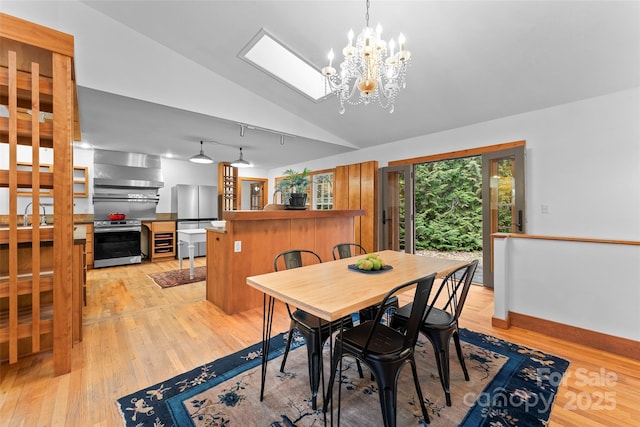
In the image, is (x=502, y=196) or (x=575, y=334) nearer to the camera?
(x=575, y=334)

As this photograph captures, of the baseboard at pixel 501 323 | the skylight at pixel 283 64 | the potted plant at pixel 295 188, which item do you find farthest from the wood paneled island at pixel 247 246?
the baseboard at pixel 501 323

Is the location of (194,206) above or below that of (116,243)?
above

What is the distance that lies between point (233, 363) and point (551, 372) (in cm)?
233

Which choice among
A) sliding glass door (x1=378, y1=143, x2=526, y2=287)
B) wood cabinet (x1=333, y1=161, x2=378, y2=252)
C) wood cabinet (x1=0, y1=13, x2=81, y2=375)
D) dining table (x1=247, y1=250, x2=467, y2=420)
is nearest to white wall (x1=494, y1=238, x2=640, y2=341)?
dining table (x1=247, y1=250, x2=467, y2=420)

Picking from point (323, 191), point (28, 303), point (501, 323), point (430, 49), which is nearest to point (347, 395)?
point (501, 323)

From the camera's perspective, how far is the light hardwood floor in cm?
162

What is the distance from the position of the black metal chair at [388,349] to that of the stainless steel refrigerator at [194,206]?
18.1 feet

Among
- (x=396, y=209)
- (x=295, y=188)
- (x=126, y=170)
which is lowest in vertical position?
(x=396, y=209)

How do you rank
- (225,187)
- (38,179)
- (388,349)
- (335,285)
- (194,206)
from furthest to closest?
(225,187)
(194,206)
(38,179)
(335,285)
(388,349)

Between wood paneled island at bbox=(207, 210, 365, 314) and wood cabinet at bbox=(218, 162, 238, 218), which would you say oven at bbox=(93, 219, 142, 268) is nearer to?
wood cabinet at bbox=(218, 162, 238, 218)

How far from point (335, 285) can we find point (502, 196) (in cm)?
345

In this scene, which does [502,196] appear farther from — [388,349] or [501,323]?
[388,349]

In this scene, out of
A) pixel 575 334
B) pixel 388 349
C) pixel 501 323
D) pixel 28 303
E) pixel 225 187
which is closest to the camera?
pixel 388 349

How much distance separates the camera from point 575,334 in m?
2.46
